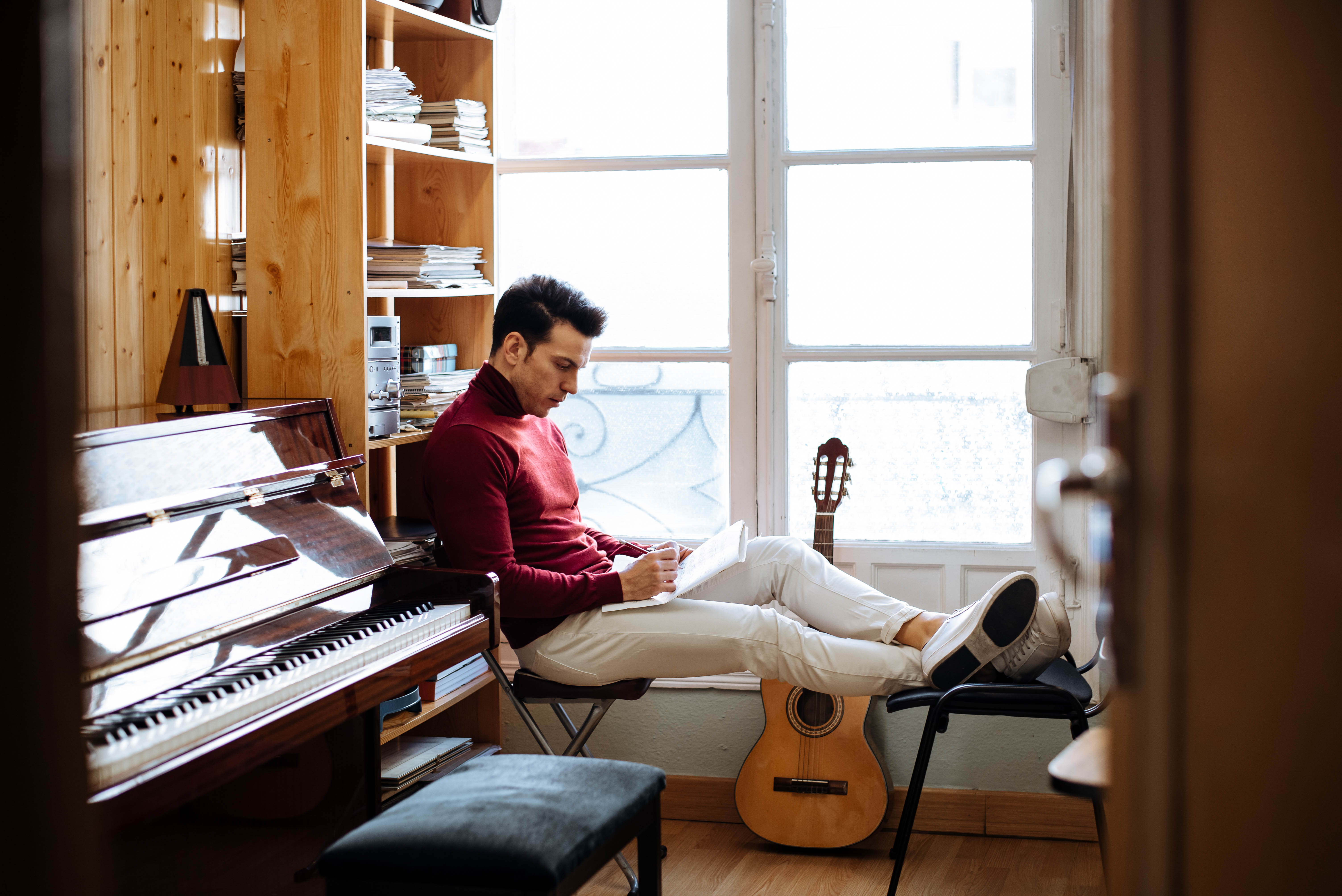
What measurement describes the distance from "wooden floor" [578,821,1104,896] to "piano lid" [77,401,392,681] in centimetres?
110

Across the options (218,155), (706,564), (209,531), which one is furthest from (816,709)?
(218,155)

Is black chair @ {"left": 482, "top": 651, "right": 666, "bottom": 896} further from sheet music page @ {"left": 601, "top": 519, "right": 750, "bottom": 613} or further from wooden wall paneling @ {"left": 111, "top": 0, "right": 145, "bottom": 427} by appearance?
wooden wall paneling @ {"left": 111, "top": 0, "right": 145, "bottom": 427}

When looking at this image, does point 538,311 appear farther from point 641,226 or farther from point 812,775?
point 812,775

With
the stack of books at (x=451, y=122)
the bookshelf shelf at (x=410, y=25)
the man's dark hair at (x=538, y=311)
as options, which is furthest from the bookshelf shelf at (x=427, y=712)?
the bookshelf shelf at (x=410, y=25)

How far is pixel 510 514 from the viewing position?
99.4 inches

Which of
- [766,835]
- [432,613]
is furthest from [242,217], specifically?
[766,835]

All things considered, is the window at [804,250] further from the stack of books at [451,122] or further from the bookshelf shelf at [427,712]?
the bookshelf shelf at [427,712]

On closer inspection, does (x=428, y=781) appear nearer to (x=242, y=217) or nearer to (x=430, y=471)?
(x=430, y=471)

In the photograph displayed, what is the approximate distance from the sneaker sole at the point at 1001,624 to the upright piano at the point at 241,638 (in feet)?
3.12

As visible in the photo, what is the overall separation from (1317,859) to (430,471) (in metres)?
2.06

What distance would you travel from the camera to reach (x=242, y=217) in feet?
8.36

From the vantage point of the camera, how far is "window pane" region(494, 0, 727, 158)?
9.98 ft

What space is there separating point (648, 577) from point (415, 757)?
2.29ft

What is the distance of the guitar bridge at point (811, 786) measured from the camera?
8.85 ft
